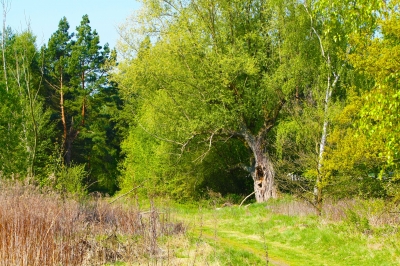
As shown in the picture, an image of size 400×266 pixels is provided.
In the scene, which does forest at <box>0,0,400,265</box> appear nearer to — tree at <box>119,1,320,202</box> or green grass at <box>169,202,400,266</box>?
tree at <box>119,1,320,202</box>

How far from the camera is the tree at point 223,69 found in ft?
65.3

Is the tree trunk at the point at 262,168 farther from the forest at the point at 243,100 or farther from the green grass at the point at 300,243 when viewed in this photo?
the green grass at the point at 300,243

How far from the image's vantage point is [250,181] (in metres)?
28.0

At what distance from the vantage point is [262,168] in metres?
22.0

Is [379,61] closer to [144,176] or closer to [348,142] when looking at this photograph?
[348,142]

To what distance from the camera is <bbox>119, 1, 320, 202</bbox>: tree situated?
19.9 m

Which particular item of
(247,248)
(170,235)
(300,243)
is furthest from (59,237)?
(300,243)

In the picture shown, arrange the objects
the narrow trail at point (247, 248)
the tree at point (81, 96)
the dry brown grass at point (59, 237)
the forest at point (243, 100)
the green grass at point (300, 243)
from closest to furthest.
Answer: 1. the dry brown grass at point (59, 237)
2. the green grass at point (300, 243)
3. the narrow trail at point (247, 248)
4. the forest at point (243, 100)
5. the tree at point (81, 96)

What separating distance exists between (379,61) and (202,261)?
7.56 metres

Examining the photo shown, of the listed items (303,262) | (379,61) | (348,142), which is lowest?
(303,262)

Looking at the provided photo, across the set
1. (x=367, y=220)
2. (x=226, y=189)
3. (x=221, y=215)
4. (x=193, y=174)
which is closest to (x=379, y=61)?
(x=367, y=220)

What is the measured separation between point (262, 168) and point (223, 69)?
5528 millimetres

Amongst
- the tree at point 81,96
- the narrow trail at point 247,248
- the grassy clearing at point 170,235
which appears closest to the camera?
the grassy clearing at point 170,235

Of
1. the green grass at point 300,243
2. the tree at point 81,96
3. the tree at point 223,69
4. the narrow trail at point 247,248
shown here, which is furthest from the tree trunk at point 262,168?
the tree at point 81,96
